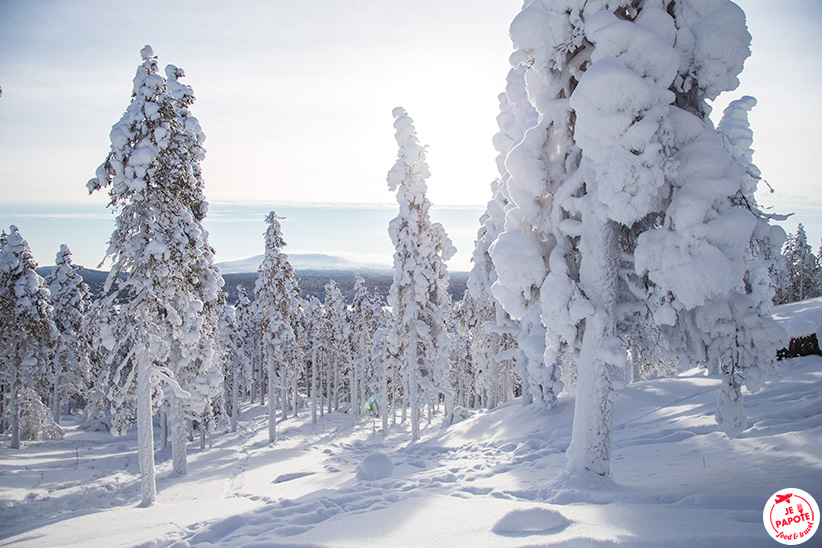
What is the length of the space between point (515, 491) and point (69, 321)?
36363 millimetres

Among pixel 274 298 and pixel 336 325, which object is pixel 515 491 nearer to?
pixel 274 298

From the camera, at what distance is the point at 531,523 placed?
5398mm

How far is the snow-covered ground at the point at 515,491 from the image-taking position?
209 inches

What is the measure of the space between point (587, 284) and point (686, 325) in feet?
6.04

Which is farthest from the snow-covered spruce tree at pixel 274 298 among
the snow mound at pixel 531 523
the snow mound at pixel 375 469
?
the snow mound at pixel 531 523

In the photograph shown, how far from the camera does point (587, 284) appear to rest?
7.21 m

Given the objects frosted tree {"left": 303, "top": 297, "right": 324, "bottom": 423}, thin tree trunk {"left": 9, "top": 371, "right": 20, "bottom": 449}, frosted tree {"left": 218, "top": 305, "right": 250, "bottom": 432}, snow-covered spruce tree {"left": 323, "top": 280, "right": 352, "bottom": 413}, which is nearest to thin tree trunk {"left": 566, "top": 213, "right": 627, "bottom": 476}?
frosted tree {"left": 218, "top": 305, "right": 250, "bottom": 432}

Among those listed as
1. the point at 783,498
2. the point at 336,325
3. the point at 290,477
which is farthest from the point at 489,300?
the point at 336,325

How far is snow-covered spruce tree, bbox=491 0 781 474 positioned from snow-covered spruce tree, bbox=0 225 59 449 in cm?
2648

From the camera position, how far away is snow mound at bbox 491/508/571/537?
5.24 meters

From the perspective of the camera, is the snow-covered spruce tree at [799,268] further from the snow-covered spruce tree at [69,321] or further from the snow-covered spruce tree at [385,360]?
the snow-covered spruce tree at [69,321]

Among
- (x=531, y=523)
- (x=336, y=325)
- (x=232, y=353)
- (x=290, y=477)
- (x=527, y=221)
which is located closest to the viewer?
(x=531, y=523)

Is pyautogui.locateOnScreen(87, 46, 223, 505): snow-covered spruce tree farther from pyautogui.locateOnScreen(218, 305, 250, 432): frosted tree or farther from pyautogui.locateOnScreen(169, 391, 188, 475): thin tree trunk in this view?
pyautogui.locateOnScreen(218, 305, 250, 432): frosted tree

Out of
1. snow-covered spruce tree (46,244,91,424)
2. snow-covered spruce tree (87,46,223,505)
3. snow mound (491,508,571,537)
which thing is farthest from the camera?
snow-covered spruce tree (46,244,91,424)
